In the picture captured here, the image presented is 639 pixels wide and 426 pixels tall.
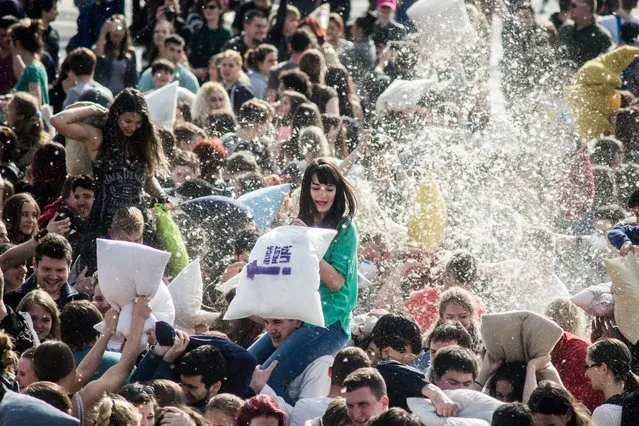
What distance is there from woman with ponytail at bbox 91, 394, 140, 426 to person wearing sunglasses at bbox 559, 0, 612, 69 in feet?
28.1

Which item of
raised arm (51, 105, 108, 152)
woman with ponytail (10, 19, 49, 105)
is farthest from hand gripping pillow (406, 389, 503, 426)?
woman with ponytail (10, 19, 49, 105)

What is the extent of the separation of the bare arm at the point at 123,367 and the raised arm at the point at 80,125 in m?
2.01

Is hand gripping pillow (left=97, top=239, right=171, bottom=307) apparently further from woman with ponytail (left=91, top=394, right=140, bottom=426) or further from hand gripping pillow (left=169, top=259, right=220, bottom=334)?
woman with ponytail (left=91, top=394, right=140, bottom=426)

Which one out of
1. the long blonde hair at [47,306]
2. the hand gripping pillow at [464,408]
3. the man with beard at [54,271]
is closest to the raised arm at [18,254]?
the man with beard at [54,271]

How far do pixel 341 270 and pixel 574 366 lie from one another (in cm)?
126

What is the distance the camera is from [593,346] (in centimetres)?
779

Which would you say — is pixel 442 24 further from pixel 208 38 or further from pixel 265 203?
pixel 265 203

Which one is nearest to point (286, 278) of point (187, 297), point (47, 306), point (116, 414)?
point (187, 297)

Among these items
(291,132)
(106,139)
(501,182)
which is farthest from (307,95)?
(106,139)

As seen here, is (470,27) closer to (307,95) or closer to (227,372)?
(307,95)

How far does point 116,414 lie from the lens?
6348mm

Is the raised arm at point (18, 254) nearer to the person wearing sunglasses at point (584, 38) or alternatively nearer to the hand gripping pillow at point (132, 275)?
the hand gripping pillow at point (132, 275)

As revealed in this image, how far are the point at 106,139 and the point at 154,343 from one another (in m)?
2.05

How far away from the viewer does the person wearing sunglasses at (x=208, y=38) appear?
53.6 ft
